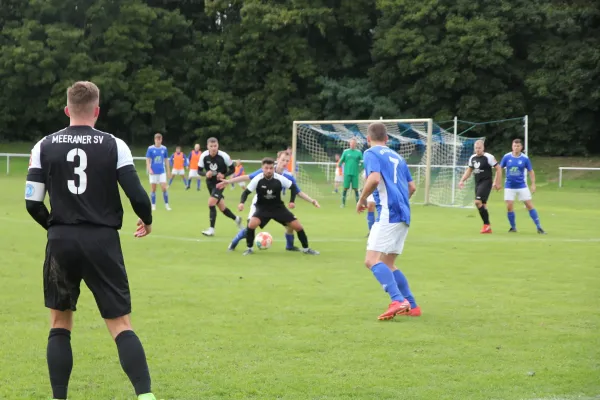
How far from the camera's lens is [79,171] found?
16.2 feet

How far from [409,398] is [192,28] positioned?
50.7 meters

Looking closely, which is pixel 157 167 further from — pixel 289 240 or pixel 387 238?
pixel 387 238

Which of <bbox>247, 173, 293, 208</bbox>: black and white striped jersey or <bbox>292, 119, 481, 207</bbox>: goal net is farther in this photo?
<bbox>292, 119, 481, 207</bbox>: goal net

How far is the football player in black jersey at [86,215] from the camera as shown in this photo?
4.94 metres

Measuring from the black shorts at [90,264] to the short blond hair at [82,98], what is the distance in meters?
0.68

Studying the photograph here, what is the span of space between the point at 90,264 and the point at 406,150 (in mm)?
26196

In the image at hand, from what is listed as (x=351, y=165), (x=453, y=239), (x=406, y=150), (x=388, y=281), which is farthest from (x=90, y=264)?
(x=406, y=150)

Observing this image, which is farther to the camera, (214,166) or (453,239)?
(214,166)

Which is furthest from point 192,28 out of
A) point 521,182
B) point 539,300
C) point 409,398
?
point 409,398

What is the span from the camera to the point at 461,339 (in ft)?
24.1

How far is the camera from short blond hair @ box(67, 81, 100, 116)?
5031 mm

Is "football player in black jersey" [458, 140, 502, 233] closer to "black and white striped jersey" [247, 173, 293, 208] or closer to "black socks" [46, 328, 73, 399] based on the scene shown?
"black and white striped jersey" [247, 173, 293, 208]

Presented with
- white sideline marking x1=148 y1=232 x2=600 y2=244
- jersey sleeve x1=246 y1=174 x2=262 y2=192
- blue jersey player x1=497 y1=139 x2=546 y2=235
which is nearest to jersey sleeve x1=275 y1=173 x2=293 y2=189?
jersey sleeve x1=246 y1=174 x2=262 y2=192

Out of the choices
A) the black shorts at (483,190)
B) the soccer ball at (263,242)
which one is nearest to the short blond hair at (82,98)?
the soccer ball at (263,242)
